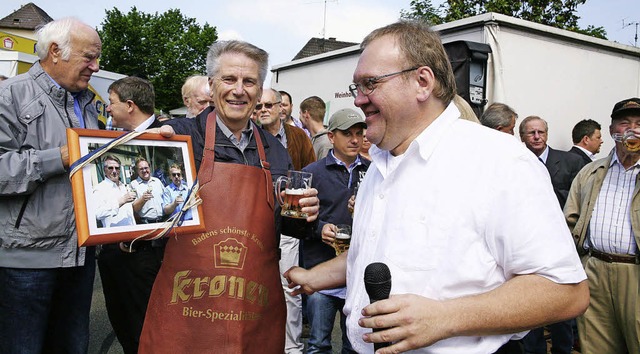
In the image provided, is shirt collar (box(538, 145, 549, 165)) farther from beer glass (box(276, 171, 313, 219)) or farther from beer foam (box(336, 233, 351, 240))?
beer glass (box(276, 171, 313, 219))

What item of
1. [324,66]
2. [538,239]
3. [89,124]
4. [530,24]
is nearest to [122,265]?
[89,124]

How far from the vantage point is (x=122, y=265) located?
3492mm

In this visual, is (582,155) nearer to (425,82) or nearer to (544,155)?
(544,155)

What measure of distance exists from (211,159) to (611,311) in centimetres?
331

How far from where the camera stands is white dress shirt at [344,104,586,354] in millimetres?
1402

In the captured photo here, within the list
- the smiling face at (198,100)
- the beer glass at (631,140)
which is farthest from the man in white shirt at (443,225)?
the smiling face at (198,100)

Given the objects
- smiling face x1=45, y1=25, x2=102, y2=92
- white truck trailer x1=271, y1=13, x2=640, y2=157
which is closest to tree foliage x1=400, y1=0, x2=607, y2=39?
white truck trailer x1=271, y1=13, x2=640, y2=157

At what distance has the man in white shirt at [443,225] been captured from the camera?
1362 mm

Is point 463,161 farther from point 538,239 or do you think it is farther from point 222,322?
point 222,322

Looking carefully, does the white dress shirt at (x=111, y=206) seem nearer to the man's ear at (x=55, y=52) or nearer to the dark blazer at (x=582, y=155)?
the man's ear at (x=55, y=52)

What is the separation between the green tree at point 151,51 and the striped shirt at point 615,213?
124 feet

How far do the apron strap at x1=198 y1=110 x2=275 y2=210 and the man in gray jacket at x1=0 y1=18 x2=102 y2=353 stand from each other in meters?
0.72

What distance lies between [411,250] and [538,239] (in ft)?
1.18

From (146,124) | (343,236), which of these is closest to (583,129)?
(343,236)
